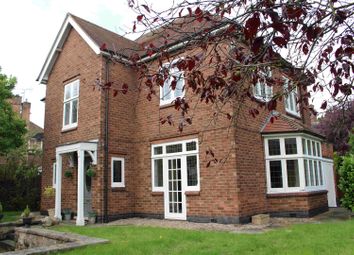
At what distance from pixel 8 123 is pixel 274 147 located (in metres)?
12.0

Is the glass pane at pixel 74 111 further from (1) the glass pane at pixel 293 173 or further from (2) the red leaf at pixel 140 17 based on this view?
(2) the red leaf at pixel 140 17

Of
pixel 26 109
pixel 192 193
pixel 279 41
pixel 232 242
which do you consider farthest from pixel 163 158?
pixel 26 109

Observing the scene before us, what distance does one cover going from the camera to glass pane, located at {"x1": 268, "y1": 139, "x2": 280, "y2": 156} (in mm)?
13234

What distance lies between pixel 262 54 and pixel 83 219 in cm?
1134

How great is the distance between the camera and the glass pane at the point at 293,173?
12.8 metres

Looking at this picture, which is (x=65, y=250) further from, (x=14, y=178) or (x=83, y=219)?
(x=14, y=178)

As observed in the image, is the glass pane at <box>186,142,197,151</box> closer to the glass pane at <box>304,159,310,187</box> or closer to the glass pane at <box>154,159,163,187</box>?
the glass pane at <box>154,159,163,187</box>

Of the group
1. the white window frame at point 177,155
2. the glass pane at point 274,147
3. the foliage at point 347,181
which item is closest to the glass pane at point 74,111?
the white window frame at point 177,155

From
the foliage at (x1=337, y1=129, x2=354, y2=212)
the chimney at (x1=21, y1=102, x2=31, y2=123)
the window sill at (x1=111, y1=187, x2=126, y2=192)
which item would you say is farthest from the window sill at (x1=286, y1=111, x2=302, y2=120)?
the chimney at (x1=21, y1=102, x2=31, y2=123)

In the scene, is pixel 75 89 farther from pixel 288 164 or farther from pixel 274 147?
pixel 288 164

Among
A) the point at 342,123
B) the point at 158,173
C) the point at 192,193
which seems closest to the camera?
the point at 342,123

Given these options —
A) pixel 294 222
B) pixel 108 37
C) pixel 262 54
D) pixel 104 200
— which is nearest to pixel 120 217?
pixel 104 200

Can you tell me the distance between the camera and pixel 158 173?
1388 cm

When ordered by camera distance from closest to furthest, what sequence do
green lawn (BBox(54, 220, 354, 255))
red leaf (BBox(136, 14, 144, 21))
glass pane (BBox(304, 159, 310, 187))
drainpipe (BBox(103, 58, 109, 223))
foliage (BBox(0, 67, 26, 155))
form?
red leaf (BBox(136, 14, 144, 21)) < green lawn (BBox(54, 220, 354, 255)) < glass pane (BBox(304, 159, 310, 187)) < drainpipe (BBox(103, 58, 109, 223)) < foliage (BBox(0, 67, 26, 155))
